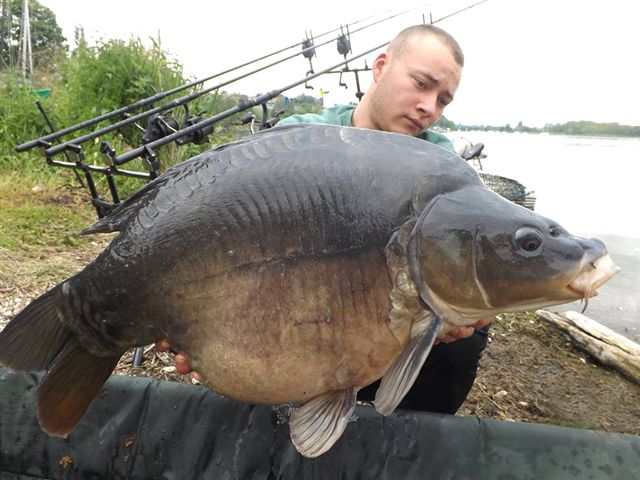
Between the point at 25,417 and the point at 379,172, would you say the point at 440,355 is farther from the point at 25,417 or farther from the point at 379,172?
the point at 25,417

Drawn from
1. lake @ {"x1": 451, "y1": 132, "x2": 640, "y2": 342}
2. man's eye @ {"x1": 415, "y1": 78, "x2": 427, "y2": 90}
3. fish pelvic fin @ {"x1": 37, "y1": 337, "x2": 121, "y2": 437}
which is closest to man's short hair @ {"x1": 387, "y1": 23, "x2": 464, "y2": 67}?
man's eye @ {"x1": 415, "y1": 78, "x2": 427, "y2": 90}

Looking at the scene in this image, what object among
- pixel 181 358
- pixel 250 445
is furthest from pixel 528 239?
pixel 250 445

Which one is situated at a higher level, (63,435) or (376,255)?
(376,255)

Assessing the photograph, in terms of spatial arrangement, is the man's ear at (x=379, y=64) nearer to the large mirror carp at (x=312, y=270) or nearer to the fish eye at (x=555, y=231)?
the large mirror carp at (x=312, y=270)

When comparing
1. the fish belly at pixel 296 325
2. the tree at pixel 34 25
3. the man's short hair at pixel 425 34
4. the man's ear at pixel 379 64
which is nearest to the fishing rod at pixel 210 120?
the man's ear at pixel 379 64

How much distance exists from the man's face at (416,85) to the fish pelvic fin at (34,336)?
1145mm

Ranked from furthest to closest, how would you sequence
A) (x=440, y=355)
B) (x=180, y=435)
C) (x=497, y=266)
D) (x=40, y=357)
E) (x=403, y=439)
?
(x=440, y=355) < (x=180, y=435) < (x=403, y=439) < (x=40, y=357) < (x=497, y=266)

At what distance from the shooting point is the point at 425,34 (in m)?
1.77

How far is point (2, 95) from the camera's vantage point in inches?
213

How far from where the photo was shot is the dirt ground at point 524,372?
6.39ft

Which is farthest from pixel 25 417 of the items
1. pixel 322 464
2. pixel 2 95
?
pixel 2 95

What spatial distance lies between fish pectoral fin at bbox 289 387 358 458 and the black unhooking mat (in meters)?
0.36

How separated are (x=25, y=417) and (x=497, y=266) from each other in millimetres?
1298

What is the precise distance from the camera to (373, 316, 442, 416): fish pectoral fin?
889 mm
